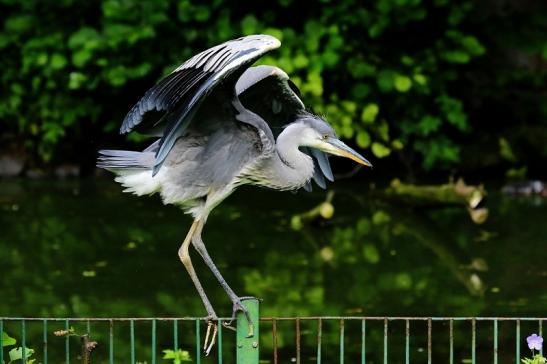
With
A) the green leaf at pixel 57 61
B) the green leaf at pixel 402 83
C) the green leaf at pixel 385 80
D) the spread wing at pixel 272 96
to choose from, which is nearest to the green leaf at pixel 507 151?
the green leaf at pixel 402 83

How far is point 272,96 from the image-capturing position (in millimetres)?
5418

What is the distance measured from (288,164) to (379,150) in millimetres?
6601

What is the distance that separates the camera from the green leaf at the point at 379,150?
459 inches

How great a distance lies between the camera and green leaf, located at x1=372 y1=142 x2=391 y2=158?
38.3 ft

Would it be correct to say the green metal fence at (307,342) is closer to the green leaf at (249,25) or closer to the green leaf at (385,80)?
the green leaf at (385,80)

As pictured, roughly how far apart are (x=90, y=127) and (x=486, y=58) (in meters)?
4.23

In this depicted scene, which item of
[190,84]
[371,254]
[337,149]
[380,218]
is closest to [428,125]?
[380,218]

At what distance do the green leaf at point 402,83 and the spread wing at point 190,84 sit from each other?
261 inches

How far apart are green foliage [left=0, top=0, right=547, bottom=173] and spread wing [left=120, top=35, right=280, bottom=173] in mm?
6494

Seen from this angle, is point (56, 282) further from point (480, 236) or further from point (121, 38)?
point (121, 38)

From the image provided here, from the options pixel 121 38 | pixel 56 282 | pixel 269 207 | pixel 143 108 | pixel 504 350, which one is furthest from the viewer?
pixel 121 38

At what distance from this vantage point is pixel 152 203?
11.0 m

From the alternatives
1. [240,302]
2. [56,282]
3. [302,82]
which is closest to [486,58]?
[302,82]

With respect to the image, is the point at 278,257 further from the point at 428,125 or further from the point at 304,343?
the point at 428,125
